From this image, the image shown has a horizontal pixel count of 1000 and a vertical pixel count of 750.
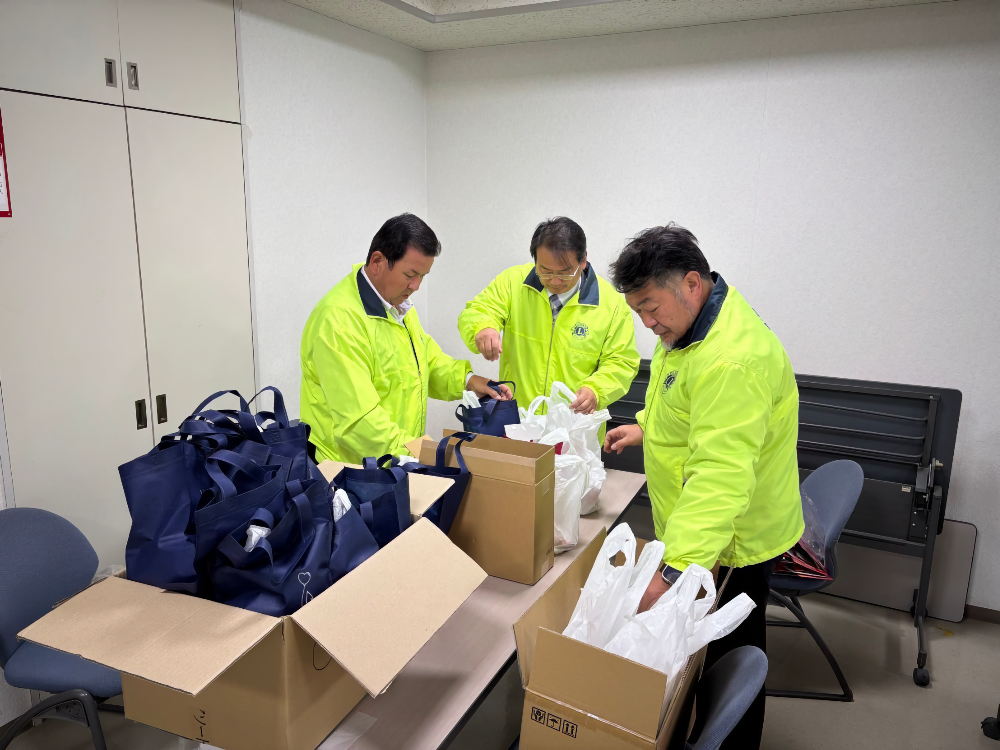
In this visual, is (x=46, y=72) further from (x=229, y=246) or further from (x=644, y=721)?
(x=644, y=721)

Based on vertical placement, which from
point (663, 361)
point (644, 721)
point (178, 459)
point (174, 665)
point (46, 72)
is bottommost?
point (644, 721)

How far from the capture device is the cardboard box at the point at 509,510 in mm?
1628

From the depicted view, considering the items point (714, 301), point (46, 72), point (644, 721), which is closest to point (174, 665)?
point (644, 721)

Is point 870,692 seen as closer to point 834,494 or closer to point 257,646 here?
point 834,494

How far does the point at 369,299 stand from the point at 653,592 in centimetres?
133

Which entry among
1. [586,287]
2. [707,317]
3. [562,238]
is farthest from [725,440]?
[586,287]

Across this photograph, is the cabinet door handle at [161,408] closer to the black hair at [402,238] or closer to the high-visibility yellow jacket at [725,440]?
the black hair at [402,238]

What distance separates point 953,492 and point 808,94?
2005 millimetres

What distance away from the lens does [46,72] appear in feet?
7.11

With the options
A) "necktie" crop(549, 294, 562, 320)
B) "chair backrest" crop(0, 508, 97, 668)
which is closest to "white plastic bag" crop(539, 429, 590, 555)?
"necktie" crop(549, 294, 562, 320)

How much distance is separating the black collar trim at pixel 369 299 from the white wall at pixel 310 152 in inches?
42.2

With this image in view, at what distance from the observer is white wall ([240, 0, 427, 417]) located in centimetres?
301

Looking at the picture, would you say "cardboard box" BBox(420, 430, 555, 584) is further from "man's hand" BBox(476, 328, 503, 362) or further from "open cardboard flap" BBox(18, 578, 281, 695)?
"man's hand" BBox(476, 328, 503, 362)

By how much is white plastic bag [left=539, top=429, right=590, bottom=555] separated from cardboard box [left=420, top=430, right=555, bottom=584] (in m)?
0.09
